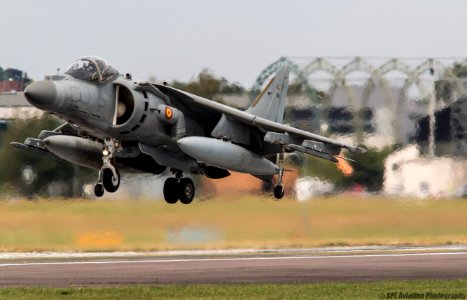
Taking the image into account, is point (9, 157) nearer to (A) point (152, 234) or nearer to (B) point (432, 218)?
(A) point (152, 234)

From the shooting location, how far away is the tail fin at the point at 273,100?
27.4 metres

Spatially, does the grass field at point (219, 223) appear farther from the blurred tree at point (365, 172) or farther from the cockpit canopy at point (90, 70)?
the cockpit canopy at point (90, 70)

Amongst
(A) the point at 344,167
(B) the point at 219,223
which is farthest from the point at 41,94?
(A) the point at 344,167

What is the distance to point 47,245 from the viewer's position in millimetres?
29547

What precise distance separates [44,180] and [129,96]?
16.6ft

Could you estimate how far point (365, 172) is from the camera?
29031 mm

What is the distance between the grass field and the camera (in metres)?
28.3

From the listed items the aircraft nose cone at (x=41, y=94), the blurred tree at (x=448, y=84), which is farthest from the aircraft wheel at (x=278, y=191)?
the aircraft nose cone at (x=41, y=94)

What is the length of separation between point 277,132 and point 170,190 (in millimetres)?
2685

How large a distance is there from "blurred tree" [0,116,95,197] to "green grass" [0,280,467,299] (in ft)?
20.2

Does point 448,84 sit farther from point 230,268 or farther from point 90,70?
point 90,70

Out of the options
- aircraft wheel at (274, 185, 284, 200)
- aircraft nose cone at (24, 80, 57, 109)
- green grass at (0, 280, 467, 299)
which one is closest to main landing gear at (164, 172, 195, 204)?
aircraft wheel at (274, 185, 284, 200)

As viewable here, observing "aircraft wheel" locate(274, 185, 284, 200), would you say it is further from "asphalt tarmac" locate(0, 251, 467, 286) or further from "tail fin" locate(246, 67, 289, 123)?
"tail fin" locate(246, 67, 289, 123)

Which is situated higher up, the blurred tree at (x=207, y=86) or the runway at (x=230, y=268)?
the blurred tree at (x=207, y=86)
